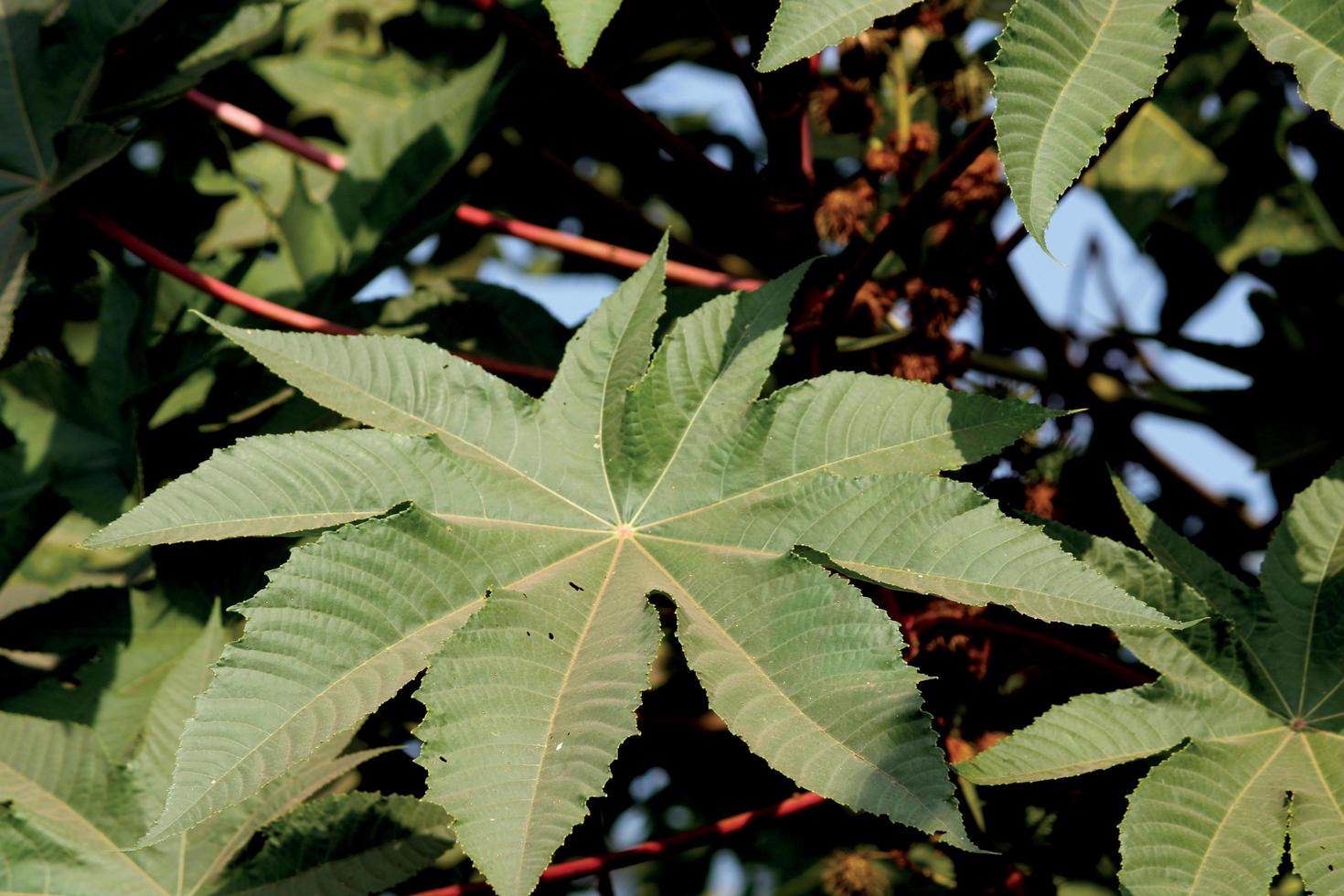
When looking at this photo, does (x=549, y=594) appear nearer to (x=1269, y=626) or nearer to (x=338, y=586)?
(x=338, y=586)

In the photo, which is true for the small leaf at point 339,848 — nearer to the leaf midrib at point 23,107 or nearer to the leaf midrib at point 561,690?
the leaf midrib at point 561,690

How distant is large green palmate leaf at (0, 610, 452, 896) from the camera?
1.45 meters

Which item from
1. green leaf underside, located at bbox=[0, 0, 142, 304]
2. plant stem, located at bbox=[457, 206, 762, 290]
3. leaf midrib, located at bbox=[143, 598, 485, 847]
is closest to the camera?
leaf midrib, located at bbox=[143, 598, 485, 847]

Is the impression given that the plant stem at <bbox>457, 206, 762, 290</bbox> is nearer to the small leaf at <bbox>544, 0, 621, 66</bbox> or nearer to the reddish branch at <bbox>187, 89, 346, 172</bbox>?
the reddish branch at <bbox>187, 89, 346, 172</bbox>

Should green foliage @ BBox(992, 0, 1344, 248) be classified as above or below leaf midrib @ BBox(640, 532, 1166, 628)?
above

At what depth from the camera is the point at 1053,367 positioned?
2088 mm

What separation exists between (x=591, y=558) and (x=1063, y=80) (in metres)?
0.68

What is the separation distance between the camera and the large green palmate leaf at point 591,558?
1.11 metres

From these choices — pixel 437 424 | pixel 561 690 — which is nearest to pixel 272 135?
pixel 437 424

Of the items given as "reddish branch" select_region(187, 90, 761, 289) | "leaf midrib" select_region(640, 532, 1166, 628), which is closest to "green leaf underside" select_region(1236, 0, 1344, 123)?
"leaf midrib" select_region(640, 532, 1166, 628)

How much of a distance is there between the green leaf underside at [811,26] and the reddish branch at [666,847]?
2.71 ft

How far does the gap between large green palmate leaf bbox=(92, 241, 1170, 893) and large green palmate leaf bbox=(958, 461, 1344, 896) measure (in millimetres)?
221

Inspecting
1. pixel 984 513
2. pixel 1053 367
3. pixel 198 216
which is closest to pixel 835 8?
pixel 984 513

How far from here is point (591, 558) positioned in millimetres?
1409
